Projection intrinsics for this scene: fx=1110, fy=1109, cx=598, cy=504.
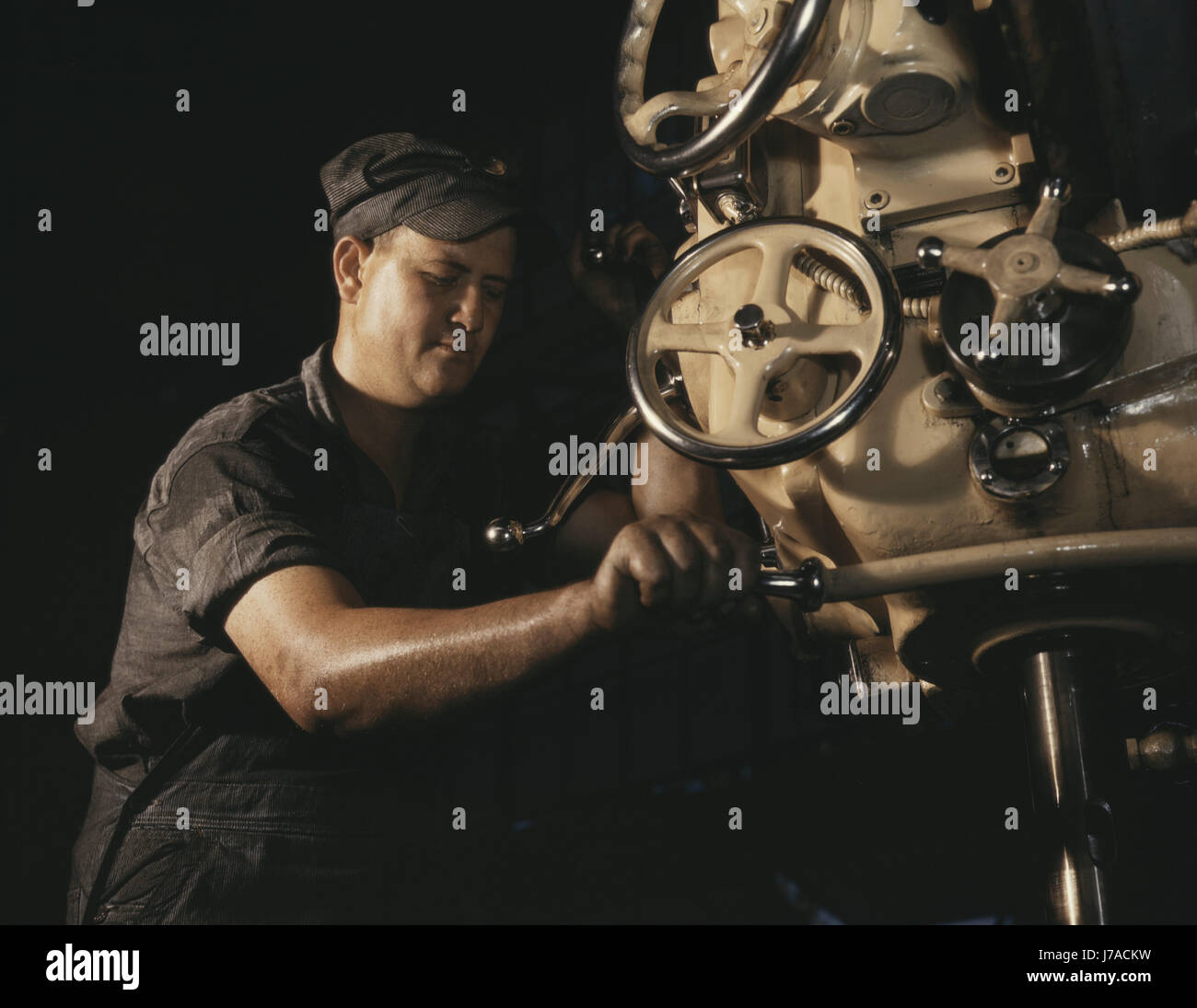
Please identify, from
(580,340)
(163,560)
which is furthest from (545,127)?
(163,560)

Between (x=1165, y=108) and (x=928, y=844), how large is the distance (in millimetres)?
782

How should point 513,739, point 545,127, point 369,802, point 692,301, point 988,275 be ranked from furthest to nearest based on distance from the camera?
point 545,127, point 513,739, point 369,802, point 692,301, point 988,275

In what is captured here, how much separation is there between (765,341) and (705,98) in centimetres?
24

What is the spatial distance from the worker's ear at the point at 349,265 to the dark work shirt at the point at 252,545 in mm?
72

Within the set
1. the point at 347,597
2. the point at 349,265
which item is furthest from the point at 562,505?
the point at 349,265

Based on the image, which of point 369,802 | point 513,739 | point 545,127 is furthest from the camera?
point 545,127

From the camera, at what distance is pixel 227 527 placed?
1012 millimetres

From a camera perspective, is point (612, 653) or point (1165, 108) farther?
point (612, 653)

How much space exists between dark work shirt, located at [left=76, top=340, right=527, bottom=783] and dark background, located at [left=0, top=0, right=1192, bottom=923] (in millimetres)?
187

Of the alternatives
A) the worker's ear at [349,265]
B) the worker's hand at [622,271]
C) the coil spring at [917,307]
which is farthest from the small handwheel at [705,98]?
the worker's ear at [349,265]

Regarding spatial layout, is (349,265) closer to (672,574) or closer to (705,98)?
(705,98)

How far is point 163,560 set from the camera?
1132 millimetres

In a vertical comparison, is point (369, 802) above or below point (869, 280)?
below
